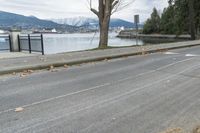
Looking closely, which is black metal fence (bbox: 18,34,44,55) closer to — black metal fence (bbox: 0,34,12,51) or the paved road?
black metal fence (bbox: 0,34,12,51)

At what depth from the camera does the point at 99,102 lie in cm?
→ 834

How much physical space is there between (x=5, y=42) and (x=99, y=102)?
18.5m

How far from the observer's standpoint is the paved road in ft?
21.4

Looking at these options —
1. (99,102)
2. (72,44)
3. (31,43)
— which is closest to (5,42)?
(31,43)

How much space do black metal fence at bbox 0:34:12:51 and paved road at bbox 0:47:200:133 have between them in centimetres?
1238

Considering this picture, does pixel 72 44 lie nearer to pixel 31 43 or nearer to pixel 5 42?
pixel 5 42

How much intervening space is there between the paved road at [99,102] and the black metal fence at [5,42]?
1238 centimetres

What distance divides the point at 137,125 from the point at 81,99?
2364 millimetres

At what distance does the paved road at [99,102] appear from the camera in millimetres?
6535

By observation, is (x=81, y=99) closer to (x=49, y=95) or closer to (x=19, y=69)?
(x=49, y=95)

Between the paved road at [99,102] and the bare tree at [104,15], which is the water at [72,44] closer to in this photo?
the bare tree at [104,15]

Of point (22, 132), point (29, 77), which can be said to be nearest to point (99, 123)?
point (22, 132)

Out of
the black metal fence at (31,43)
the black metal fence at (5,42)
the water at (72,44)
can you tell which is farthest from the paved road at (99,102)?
the water at (72,44)

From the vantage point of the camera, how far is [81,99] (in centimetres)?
866
